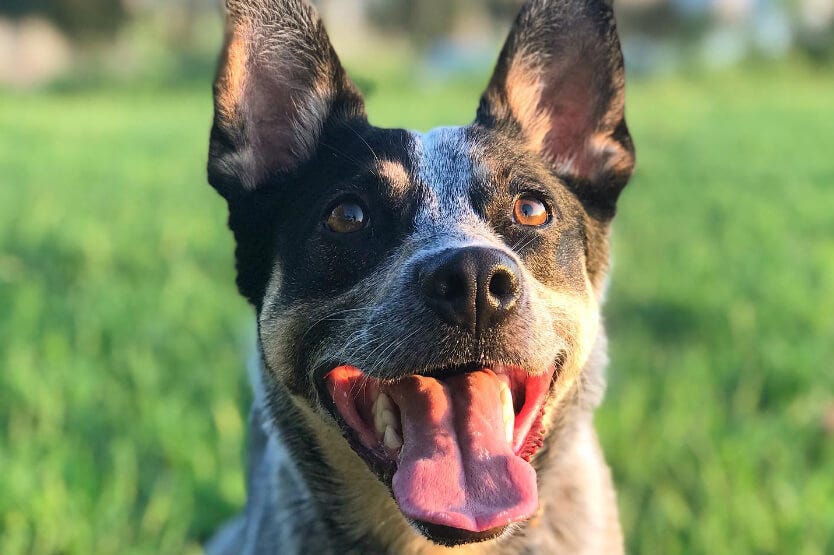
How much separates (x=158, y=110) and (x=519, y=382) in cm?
1948

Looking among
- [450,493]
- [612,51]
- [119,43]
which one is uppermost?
[612,51]

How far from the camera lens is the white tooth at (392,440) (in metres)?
2.33

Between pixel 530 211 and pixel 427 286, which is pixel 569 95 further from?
pixel 427 286

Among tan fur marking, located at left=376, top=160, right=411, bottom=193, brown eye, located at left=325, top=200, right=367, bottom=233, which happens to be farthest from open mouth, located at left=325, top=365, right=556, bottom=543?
tan fur marking, located at left=376, top=160, right=411, bottom=193

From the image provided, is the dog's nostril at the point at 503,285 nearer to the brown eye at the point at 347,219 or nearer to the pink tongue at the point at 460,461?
the pink tongue at the point at 460,461

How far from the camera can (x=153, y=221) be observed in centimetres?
777

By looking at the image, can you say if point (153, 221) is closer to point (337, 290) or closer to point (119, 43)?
point (337, 290)

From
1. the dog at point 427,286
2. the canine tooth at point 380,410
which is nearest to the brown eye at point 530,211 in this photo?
the dog at point 427,286

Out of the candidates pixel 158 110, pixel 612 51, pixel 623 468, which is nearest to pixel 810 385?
pixel 623 468

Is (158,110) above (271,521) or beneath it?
beneath

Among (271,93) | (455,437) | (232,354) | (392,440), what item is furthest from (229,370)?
(455,437)

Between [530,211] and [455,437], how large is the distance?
0.72 metres

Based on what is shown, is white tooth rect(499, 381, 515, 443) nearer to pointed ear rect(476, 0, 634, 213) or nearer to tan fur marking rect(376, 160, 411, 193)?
tan fur marking rect(376, 160, 411, 193)

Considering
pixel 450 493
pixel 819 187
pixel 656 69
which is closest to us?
pixel 450 493
